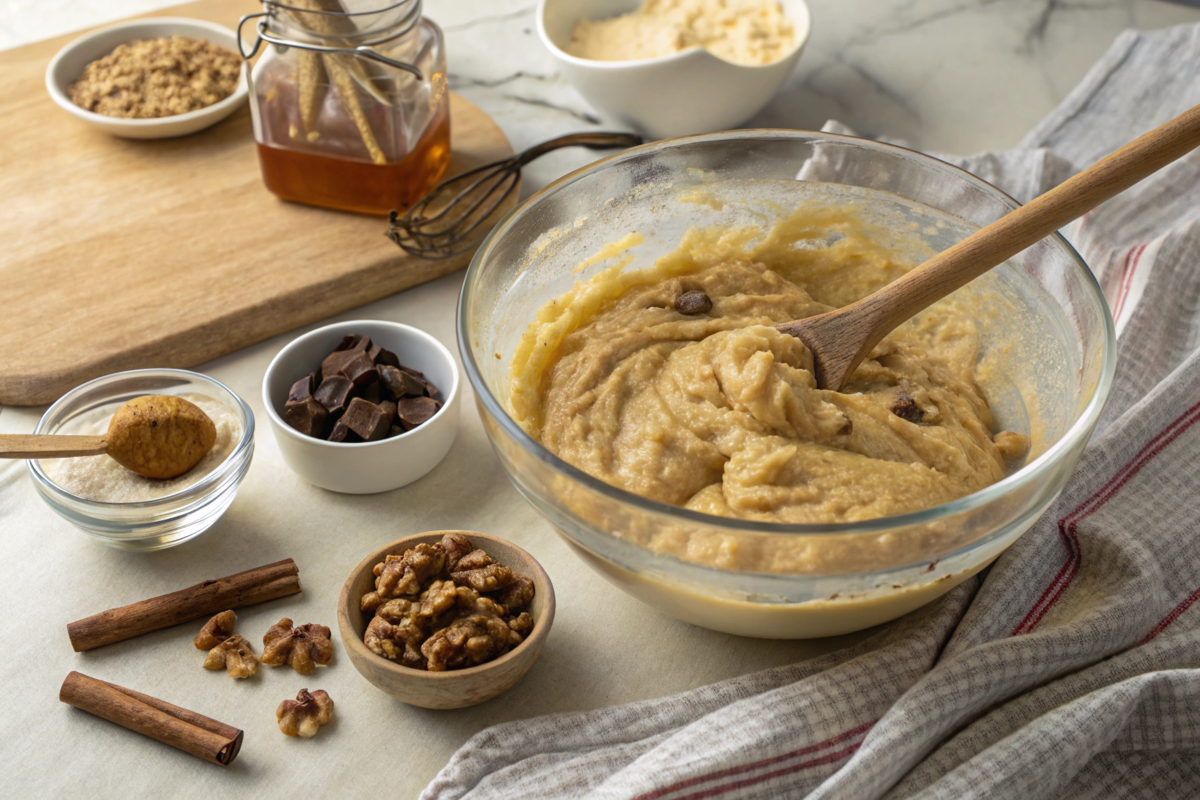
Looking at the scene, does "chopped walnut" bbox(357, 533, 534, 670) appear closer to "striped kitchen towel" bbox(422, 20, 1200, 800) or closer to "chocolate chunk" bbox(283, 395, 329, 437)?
"striped kitchen towel" bbox(422, 20, 1200, 800)

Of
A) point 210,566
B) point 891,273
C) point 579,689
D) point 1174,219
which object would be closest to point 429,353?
point 210,566

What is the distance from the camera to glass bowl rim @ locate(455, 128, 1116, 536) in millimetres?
1363

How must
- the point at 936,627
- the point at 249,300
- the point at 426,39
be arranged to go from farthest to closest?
the point at 426,39 < the point at 249,300 < the point at 936,627

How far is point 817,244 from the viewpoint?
2.26 m

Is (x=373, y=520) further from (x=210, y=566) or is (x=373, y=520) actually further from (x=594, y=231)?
(x=594, y=231)

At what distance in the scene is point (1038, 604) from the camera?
180 centimetres

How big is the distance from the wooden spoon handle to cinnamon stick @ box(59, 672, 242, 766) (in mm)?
415

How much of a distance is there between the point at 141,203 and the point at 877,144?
191 centimetres

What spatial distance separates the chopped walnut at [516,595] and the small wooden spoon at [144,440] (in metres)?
0.70

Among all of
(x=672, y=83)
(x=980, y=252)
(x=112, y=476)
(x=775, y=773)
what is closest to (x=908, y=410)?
(x=980, y=252)

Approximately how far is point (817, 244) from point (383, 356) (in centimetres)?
99

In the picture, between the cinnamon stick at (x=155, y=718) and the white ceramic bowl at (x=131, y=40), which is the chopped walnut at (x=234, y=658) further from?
the white ceramic bowl at (x=131, y=40)

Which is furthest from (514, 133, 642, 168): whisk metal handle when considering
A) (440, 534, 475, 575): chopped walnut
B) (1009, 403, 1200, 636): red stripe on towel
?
(1009, 403, 1200, 636): red stripe on towel

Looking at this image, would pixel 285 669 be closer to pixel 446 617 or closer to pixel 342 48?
pixel 446 617
